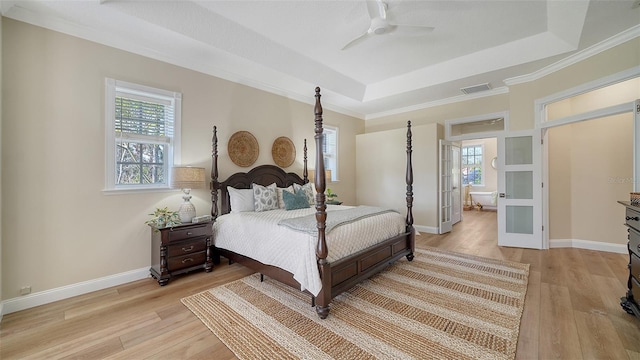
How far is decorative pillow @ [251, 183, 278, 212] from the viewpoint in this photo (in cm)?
374

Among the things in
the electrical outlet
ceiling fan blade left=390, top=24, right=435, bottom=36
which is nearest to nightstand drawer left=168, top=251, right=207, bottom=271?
the electrical outlet

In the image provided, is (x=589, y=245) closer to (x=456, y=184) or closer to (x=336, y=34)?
(x=456, y=184)

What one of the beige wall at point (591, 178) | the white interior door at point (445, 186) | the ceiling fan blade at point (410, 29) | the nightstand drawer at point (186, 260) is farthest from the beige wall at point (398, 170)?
the nightstand drawer at point (186, 260)

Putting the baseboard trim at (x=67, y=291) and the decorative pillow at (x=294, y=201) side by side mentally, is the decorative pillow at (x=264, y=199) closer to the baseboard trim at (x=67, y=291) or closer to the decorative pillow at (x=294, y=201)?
the decorative pillow at (x=294, y=201)

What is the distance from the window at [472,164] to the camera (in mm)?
9852

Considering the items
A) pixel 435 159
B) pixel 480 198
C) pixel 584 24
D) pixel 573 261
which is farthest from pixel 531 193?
pixel 480 198

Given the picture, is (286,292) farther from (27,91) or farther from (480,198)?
(480,198)

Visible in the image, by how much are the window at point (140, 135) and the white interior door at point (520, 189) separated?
5.50 metres

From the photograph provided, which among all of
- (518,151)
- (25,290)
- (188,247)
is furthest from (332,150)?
(25,290)

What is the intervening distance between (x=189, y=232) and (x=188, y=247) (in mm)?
191

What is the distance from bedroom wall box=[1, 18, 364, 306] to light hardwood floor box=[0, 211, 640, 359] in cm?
38

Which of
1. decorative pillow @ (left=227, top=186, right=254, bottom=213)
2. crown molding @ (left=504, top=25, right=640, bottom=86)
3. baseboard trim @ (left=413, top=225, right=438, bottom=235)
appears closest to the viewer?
crown molding @ (left=504, top=25, right=640, bottom=86)

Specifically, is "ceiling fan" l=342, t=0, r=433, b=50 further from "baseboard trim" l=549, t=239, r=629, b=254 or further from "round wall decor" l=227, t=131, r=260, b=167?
"baseboard trim" l=549, t=239, r=629, b=254

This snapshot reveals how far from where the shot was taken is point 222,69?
391cm
